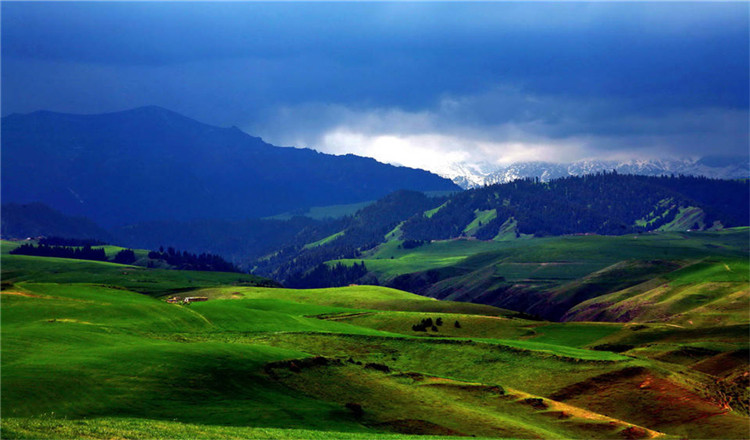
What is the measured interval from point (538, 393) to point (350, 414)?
118 ft

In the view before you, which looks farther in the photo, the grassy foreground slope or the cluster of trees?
the cluster of trees

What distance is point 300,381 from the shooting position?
266ft

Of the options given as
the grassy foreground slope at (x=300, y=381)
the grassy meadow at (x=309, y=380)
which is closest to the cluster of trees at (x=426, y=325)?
the grassy foreground slope at (x=300, y=381)

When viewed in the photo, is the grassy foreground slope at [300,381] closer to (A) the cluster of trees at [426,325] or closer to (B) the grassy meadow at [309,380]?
(B) the grassy meadow at [309,380]

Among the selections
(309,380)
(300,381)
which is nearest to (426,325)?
(309,380)

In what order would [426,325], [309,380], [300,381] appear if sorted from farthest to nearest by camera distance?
1. [426,325]
2. [309,380]
3. [300,381]

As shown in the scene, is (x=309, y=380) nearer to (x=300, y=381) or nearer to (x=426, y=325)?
(x=300, y=381)

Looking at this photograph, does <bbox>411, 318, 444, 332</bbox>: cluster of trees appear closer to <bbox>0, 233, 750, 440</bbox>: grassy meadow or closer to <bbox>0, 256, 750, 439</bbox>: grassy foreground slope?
<bbox>0, 256, 750, 439</bbox>: grassy foreground slope

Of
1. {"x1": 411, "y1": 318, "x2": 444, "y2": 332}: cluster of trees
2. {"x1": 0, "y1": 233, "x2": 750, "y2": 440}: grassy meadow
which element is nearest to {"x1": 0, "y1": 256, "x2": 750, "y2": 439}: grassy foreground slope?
{"x1": 0, "y1": 233, "x2": 750, "y2": 440}: grassy meadow

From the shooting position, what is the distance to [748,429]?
84375 mm

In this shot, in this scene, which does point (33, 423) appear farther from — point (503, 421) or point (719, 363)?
point (719, 363)

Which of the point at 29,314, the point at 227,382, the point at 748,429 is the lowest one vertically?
the point at 748,429

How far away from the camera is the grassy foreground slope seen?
60562 millimetres

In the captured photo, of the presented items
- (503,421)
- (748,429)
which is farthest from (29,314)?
(748,429)
